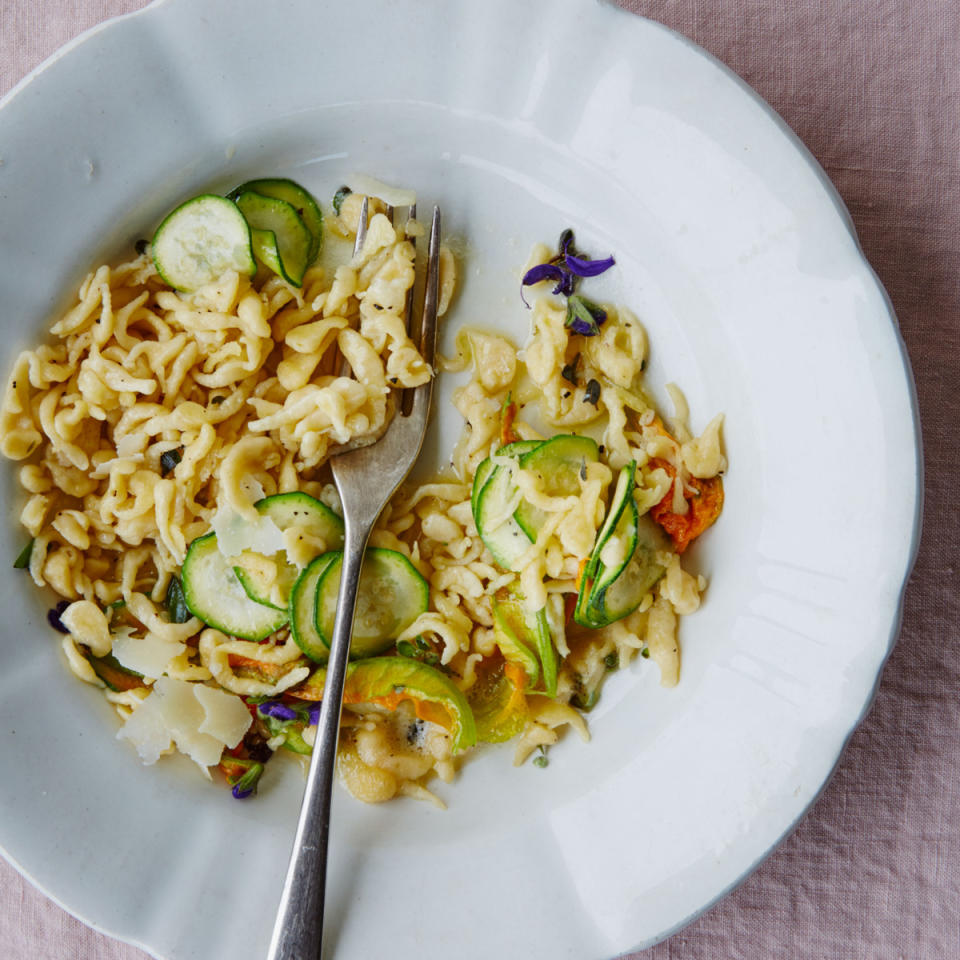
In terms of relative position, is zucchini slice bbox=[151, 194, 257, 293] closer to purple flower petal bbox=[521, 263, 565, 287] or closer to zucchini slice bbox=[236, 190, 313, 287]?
zucchini slice bbox=[236, 190, 313, 287]

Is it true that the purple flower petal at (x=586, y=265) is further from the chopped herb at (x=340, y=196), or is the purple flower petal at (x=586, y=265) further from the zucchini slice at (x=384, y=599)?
the zucchini slice at (x=384, y=599)

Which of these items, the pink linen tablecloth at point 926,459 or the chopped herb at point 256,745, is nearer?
the chopped herb at point 256,745

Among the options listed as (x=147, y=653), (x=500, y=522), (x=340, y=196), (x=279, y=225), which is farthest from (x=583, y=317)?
→ (x=147, y=653)

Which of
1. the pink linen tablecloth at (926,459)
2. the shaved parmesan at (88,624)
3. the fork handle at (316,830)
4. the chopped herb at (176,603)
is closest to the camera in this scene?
the fork handle at (316,830)

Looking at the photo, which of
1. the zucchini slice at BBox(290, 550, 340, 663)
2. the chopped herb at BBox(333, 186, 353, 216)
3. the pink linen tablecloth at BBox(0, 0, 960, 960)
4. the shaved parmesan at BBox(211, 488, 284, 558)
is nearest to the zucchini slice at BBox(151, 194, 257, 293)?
the chopped herb at BBox(333, 186, 353, 216)

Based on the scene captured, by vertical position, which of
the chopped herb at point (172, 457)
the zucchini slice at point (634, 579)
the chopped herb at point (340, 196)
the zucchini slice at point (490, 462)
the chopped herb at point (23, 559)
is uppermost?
the chopped herb at point (340, 196)

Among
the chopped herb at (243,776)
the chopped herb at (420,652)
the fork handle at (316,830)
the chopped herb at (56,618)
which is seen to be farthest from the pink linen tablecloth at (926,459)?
the chopped herb at (420,652)

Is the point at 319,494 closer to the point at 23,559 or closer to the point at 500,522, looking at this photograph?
the point at 500,522

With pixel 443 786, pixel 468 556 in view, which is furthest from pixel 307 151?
pixel 443 786
